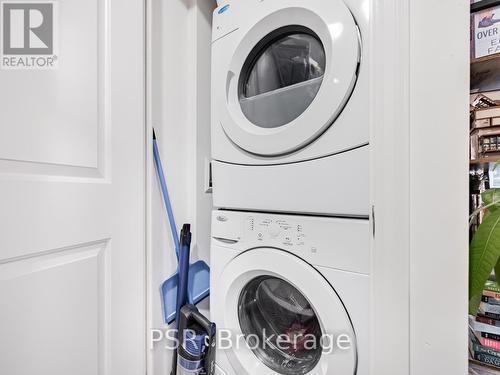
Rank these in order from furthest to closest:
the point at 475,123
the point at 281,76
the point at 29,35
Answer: the point at 475,123, the point at 281,76, the point at 29,35

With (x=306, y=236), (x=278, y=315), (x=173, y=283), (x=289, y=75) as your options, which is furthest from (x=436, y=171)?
(x=173, y=283)

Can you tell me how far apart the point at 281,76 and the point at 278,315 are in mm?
884

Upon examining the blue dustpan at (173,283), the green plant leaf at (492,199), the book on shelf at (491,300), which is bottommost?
the book on shelf at (491,300)

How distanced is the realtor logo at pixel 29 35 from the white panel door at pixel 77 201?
0.02 meters

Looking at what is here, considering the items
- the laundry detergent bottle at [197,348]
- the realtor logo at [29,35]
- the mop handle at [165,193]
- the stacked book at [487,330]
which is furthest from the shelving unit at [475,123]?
the realtor logo at [29,35]

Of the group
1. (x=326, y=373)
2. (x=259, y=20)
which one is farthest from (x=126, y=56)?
(x=326, y=373)

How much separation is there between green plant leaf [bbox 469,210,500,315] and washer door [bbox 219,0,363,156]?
Result: 1.43 feet

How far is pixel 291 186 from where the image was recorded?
0.78 metres

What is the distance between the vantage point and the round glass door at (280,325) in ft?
2.72

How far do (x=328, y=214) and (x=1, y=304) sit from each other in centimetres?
85

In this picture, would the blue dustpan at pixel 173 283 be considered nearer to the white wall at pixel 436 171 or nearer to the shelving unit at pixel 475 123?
the white wall at pixel 436 171

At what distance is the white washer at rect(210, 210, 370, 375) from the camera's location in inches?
25.5

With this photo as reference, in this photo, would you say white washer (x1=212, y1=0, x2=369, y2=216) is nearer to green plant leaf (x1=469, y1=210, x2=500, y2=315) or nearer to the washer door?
the washer door

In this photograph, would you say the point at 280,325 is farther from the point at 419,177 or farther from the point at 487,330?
the point at 487,330
